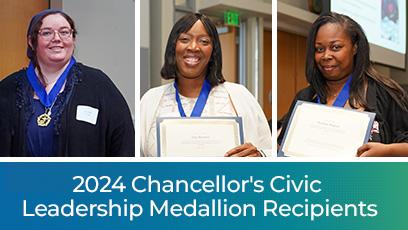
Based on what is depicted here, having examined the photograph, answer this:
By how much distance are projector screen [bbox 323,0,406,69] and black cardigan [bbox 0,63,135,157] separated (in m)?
1.02

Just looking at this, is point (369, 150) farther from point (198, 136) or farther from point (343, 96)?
point (198, 136)

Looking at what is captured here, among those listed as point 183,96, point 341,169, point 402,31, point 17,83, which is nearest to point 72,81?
point 17,83

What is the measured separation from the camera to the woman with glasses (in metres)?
2.75

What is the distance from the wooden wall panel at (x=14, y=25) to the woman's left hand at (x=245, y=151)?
3.19ft

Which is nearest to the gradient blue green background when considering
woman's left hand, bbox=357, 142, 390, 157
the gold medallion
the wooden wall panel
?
woman's left hand, bbox=357, 142, 390, 157

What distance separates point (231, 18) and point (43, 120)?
91 centimetres

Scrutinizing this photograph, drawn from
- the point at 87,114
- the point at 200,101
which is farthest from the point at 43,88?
the point at 200,101

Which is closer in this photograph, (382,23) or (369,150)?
(369,150)

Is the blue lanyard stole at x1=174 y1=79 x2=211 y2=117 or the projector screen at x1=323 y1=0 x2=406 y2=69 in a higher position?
the projector screen at x1=323 y1=0 x2=406 y2=69

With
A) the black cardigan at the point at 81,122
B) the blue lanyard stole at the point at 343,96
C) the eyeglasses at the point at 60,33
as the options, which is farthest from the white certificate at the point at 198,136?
the eyeglasses at the point at 60,33


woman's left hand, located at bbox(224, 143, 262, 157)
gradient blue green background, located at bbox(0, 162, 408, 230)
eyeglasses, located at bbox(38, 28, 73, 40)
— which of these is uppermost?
eyeglasses, located at bbox(38, 28, 73, 40)

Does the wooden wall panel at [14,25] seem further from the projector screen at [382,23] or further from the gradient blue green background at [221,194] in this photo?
the projector screen at [382,23]

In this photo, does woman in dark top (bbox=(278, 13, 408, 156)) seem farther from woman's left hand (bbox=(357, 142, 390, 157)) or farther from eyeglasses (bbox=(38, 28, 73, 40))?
eyeglasses (bbox=(38, 28, 73, 40))

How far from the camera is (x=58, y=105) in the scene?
2.77 meters
